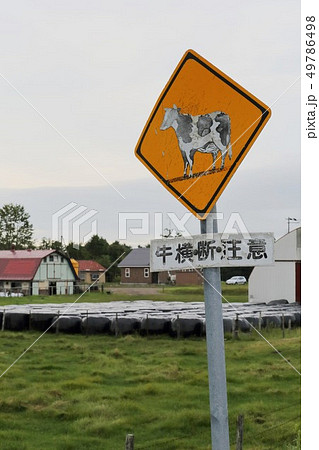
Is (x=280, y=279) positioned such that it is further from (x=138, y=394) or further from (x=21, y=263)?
(x=138, y=394)

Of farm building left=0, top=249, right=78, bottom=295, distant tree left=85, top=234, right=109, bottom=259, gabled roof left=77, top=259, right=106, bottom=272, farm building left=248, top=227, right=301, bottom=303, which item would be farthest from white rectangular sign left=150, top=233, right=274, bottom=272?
farm building left=0, top=249, right=78, bottom=295

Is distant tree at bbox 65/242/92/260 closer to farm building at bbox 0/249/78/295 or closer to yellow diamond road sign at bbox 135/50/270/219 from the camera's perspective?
farm building at bbox 0/249/78/295

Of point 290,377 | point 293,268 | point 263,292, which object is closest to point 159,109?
Answer: point 290,377

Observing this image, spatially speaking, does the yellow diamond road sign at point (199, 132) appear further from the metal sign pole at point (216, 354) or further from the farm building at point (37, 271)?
the farm building at point (37, 271)

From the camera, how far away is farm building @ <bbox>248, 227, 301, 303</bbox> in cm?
1126

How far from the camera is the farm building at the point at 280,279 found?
1126 centimetres

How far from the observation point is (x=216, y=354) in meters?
2.32

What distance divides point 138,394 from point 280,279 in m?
6.40

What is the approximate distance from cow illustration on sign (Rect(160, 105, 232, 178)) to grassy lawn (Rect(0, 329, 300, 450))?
2.86 meters

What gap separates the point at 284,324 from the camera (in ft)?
38.0

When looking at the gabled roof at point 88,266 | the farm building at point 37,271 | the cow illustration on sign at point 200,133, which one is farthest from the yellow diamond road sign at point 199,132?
the farm building at point 37,271

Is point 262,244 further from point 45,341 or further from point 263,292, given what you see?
point 263,292

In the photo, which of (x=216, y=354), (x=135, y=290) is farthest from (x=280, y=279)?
(x=216, y=354)

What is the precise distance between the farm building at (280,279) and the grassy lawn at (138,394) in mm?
1468
